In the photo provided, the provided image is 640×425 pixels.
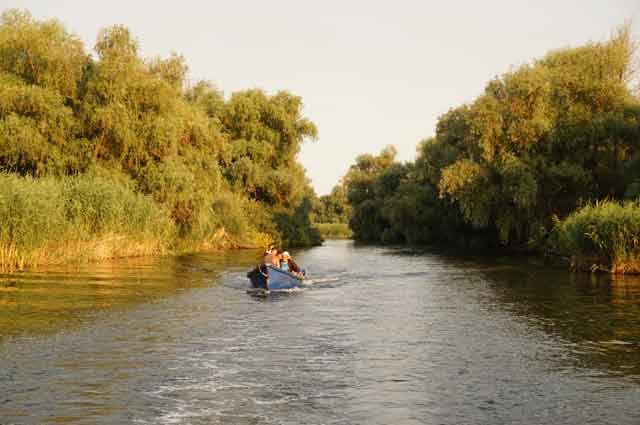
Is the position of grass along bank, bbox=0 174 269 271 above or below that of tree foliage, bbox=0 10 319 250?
below

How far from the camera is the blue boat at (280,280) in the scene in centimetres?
2562

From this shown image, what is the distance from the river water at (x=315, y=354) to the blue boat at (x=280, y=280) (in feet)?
4.08

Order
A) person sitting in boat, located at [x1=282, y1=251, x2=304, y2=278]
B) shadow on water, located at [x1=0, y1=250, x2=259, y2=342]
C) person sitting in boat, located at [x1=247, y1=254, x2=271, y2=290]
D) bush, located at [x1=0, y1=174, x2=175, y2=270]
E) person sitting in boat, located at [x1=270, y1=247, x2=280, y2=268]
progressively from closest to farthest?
shadow on water, located at [x1=0, y1=250, x2=259, y2=342], person sitting in boat, located at [x1=247, y1=254, x2=271, y2=290], bush, located at [x1=0, y1=174, x2=175, y2=270], person sitting in boat, located at [x1=270, y1=247, x2=280, y2=268], person sitting in boat, located at [x1=282, y1=251, x2=304, y2=278]

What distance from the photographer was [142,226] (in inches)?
1483

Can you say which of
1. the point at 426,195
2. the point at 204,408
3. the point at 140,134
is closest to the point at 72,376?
the point at 204,408

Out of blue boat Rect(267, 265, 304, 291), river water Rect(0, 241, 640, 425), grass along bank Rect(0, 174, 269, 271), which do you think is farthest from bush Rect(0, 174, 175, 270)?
blue boat Rect(267, 265, 304, 291)

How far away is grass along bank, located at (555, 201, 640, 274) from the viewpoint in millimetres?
28203

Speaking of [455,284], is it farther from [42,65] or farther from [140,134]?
[42,65]

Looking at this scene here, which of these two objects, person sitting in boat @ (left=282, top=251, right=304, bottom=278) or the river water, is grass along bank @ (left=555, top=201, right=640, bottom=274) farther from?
person sitting in boat @ (left=282, top=251, right=304, bottom=278)

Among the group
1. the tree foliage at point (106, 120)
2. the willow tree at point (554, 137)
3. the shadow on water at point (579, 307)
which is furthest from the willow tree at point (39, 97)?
the willow tree at point (554, 137)

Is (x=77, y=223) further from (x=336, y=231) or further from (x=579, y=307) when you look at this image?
(x=336, y=231)

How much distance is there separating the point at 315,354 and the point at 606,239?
19.3 metres

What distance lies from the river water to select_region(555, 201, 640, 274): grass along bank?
2416mm

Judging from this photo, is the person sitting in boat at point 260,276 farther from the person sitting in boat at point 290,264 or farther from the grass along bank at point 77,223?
the grass along bank at point 77,223
